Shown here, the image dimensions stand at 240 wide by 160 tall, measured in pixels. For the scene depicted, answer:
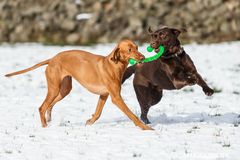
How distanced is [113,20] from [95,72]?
16411 mm

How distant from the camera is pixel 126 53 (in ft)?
23.2

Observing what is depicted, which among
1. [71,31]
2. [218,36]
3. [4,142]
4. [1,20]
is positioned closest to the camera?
[4,142]

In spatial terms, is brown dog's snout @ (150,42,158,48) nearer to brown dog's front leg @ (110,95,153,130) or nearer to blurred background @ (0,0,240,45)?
brown dog's front leg @ (110,95,153,130)

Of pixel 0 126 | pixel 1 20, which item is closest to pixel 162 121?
pixel 0 126

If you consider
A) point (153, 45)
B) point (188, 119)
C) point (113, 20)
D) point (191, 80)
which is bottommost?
point (113, 20)

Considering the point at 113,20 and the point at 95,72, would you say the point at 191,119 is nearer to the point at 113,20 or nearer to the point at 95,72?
the point at 95,72

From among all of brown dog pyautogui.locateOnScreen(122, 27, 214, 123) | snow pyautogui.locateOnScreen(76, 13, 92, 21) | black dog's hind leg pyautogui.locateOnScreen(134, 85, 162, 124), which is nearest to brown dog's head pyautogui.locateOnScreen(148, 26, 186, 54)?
brown dog pyautogui.locateOnScreen(122, 27, 214, 123)

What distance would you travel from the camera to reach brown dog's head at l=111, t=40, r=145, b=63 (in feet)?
23.0

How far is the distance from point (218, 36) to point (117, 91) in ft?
50.7

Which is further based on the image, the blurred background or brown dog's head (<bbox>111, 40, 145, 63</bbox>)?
the blurred background

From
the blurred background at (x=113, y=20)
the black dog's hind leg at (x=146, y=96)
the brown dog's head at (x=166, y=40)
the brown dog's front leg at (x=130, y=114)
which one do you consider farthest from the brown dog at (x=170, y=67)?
the blurred background at (x=113, y=20)

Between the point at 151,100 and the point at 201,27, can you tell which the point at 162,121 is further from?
the point at 201,27

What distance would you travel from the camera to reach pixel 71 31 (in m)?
23.7

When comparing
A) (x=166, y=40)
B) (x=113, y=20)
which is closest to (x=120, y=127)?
(x=166, y=40)
